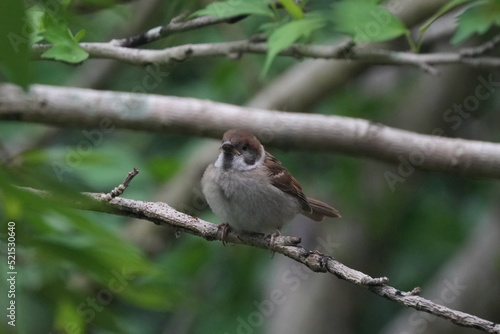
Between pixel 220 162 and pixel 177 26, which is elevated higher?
pixel 177 26

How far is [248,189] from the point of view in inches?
144

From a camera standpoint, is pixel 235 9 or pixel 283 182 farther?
pixel 283 182

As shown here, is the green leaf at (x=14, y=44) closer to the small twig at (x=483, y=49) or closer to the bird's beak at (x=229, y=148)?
the bird's beak at (x=229, y=148)

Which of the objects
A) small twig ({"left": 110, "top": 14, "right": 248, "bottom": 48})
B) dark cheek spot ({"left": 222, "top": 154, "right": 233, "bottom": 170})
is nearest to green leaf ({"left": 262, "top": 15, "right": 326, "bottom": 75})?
small twig ({"left": 110, "top": 14, "right": 248, "bottom": 48})

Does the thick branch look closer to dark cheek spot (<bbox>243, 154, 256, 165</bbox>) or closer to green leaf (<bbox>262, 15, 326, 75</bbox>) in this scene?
dark cheek spot (<bbox>243, 154, 256, 165</bbox>)

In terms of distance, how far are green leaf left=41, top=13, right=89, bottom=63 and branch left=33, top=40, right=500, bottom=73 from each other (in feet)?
0.41

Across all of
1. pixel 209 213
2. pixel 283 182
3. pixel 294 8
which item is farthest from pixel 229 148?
pixel 209 213

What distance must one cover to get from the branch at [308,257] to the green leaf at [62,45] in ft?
1.97

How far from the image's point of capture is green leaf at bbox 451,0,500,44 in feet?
9.91

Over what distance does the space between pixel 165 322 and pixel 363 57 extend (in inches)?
149

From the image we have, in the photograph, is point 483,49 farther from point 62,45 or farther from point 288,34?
point 62,45

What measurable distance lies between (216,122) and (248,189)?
39 cm

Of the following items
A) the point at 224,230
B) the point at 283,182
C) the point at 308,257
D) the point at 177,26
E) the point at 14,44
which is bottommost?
the point at 283,182

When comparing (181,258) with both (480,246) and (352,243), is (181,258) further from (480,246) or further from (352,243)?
(480,246)
